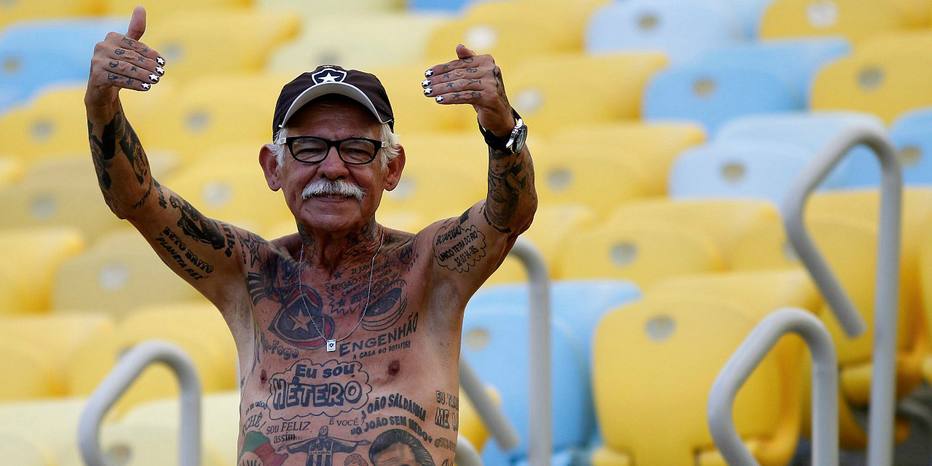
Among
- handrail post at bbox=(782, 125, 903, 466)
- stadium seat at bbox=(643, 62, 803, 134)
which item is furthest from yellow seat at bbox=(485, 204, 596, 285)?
handrail post at bbox=(782, 125, 903, 466)

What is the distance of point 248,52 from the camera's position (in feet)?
25.6

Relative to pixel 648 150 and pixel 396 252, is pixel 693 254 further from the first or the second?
pixel 396 252

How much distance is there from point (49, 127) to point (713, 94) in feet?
10.7

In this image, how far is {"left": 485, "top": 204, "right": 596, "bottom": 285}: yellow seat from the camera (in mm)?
5125

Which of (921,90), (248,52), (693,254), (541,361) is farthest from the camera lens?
(248,52)

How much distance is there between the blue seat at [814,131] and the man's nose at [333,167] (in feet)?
10.5

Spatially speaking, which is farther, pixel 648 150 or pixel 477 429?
pixel 648 150

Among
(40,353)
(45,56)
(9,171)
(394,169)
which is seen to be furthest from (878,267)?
(45,56)

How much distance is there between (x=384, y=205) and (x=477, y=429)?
1.87m

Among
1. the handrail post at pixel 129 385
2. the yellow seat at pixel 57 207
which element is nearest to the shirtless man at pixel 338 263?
the handrail post at pixel 129 385

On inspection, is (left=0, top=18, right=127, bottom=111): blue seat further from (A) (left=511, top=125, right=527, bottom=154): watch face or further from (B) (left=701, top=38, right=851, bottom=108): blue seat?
(A) (left=511, top=125, right=527, bottom=154): watch face

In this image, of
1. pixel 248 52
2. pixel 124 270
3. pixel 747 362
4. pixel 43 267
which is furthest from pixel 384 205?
pixel 747 362

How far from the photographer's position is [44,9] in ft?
30.0

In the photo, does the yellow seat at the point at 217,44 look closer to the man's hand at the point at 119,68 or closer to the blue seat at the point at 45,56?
the blue seat at the point at 45,56
